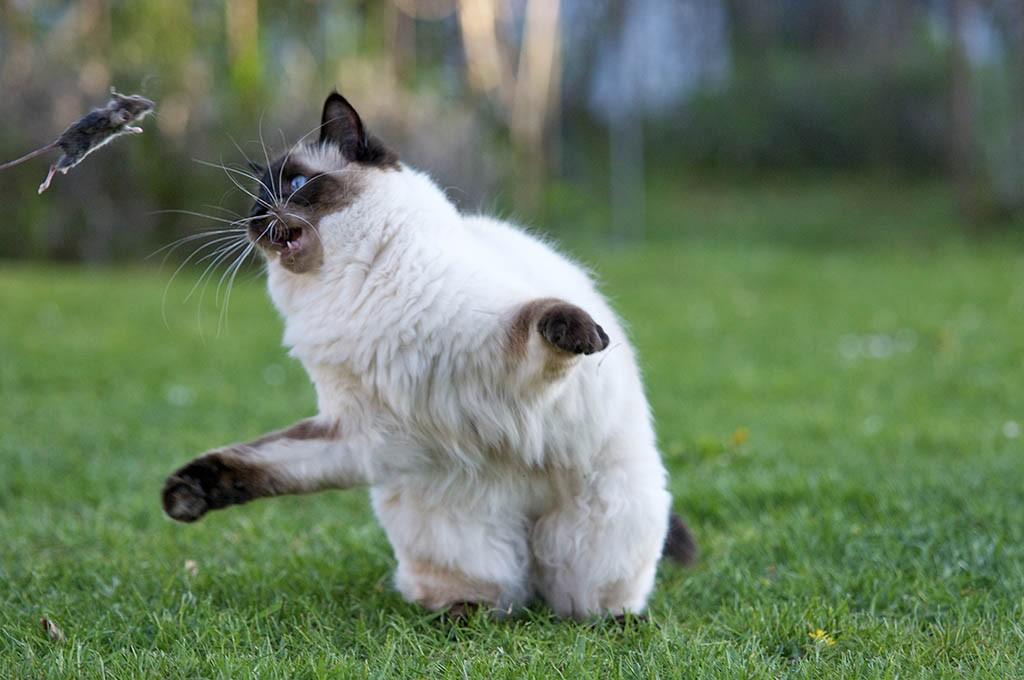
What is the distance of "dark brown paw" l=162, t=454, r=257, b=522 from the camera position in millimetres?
2633

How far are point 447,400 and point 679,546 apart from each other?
114 cm

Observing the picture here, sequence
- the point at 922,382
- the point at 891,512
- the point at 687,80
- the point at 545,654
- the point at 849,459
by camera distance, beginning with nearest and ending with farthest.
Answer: the point at 545,654 < the point at 891,512 < the point at 849,459 < the point at 922,382 < the point at 687,80

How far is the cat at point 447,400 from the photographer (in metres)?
2.70

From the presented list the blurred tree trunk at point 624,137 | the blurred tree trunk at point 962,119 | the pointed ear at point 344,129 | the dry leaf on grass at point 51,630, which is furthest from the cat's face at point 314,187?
the blurred tree trunk at point 624,137

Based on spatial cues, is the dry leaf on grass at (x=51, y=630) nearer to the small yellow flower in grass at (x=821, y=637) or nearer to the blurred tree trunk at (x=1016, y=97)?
the small yellow flower in grass at (x=821, y=637)

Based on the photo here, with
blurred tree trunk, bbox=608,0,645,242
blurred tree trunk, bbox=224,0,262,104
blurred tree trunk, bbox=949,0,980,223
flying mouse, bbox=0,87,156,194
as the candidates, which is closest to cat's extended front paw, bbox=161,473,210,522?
flying mouse, bbox=0,87,156,194

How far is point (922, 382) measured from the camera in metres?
6.22

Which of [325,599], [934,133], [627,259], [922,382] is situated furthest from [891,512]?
[934,133]

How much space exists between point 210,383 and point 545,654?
4131 millimetres

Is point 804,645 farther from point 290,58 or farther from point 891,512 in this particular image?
point 290,58

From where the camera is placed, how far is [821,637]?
111 inches

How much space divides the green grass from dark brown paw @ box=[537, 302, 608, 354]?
0.73 m

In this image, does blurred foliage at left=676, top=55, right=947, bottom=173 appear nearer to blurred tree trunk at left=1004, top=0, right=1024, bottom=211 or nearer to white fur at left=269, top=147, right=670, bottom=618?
blurred tree trunk at left=1004, top=0, right=1024, bottom=211

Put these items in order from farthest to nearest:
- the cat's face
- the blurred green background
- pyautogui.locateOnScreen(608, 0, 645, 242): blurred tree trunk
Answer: pyautogui.locateOnScreen(608, 0, 645, 242): blurred tree trunk
the blurred green background
the cat's face
